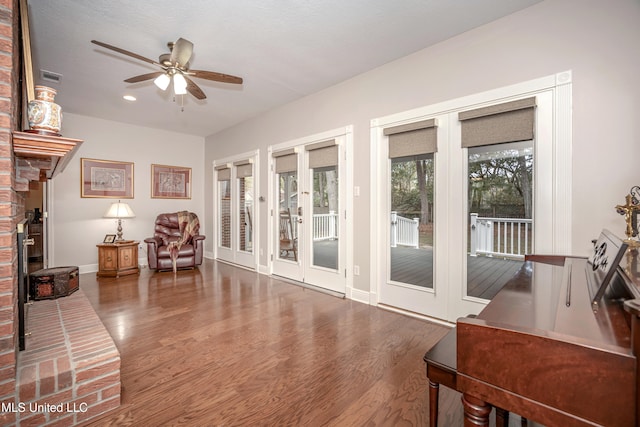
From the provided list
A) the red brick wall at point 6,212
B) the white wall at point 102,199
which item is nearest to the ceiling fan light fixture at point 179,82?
the red brick wall at point 6,212

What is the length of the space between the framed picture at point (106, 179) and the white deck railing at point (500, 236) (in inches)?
230

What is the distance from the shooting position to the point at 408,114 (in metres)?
3.03

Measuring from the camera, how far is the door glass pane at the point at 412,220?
3004mm

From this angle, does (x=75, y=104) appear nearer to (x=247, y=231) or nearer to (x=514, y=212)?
(x=247, y=231)

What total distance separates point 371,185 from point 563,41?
1952 mm

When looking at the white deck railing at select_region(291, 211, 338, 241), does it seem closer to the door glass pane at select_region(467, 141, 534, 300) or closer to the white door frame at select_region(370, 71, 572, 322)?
the white door frame at select_region(370, 71, 572, 322)


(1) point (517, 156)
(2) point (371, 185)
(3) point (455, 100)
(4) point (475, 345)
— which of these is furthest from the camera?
(2) point (371, 185)

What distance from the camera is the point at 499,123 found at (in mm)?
2479

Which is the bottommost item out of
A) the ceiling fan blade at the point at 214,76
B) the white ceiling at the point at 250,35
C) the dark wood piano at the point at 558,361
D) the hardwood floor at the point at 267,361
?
the hardwood floor at the point at 267,361

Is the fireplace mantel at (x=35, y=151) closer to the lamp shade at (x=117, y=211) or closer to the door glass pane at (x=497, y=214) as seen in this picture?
the door glass pane at (x=497, y=214)

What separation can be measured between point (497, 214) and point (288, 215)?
9.35 ft

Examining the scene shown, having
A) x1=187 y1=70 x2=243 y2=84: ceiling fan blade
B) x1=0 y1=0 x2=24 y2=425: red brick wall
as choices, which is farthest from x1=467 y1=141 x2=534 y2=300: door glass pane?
x1=0 y1=0 x2=24 y2=425: red brick wall

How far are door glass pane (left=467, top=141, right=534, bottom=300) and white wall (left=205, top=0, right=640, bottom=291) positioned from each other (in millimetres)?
335

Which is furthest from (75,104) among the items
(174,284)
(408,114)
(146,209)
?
(408,114)
